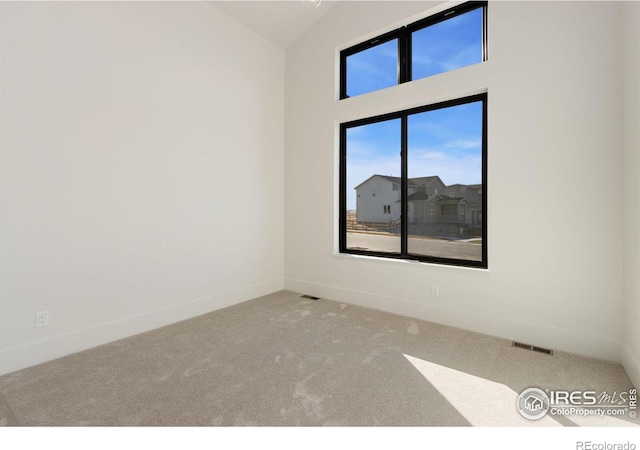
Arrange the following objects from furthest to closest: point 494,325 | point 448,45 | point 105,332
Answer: point 448,45, point 494,325, point 105,332

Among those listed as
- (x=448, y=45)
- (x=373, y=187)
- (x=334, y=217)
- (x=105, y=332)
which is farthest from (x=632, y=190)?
(x=105, y=332)

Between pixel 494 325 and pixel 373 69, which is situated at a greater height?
pixel 373 69

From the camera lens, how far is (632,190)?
7.06ft

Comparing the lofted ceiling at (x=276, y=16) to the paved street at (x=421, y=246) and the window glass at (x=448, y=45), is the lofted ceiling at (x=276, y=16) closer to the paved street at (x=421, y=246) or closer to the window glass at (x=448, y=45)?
the window glass at (x=448, y=45)

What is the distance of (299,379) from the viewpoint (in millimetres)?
2146

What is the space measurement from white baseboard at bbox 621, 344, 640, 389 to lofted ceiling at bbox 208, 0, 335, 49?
14.0ft

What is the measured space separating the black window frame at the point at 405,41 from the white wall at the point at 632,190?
107 cm

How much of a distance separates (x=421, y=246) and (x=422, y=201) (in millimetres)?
511

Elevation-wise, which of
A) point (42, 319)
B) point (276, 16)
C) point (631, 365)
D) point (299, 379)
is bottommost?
point (299, 379)

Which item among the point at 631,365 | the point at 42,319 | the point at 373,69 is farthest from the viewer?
the point at 373,69

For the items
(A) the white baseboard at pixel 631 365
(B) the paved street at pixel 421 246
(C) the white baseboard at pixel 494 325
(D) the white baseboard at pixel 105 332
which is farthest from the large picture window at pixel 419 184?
(D) the white baseboard at pixel 105 332

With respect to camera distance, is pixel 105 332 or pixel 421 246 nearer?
pixel 105 332

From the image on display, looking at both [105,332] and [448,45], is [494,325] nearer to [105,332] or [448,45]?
[448,45]
